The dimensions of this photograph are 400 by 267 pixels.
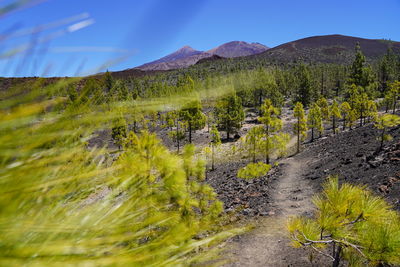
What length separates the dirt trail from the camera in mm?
8347

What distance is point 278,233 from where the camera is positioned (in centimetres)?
972

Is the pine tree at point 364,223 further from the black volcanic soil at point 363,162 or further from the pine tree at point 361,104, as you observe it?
the pine tree at point 361,104

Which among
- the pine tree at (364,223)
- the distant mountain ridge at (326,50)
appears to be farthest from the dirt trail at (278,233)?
the distant mountain ridge at (326,50)

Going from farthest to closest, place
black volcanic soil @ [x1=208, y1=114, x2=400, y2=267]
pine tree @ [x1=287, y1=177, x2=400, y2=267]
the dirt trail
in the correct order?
black volcanic soil @ [x1=208, y1=114, x2=400, y2=267]
the dirt trail
pine tree @ [x1=287, y1=177, x2=400, y2=267]

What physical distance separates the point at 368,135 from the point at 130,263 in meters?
23.1

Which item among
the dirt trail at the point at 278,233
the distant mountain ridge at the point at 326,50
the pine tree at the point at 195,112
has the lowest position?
the dirt trail at the point at 278,233

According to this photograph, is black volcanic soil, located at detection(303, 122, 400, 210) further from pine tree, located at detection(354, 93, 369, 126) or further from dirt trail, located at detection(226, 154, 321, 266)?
pine tree, located at detection(354, 93, 369, 126)

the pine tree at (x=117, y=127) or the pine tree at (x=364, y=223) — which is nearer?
the pine tree at (x=117, y=127)

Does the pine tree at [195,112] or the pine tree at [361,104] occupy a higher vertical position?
the pine tree at [195,112]

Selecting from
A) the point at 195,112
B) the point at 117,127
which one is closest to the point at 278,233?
the point at 117,127

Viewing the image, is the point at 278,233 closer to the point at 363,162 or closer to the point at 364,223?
the point at 364,223

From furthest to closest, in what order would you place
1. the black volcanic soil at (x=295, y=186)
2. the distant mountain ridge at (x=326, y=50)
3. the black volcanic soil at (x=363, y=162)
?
the distant mountain ridge at (x=326, y=50) < the black volcanic soil at (x=363, y=162) < the black volcanic soil at (x=295, y=186)

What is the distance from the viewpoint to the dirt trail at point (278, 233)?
27.4ft

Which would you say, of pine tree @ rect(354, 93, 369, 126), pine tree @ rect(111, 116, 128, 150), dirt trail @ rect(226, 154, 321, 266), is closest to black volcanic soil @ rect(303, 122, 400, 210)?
dirt trail @ rect(226, 154, 321, 266)
